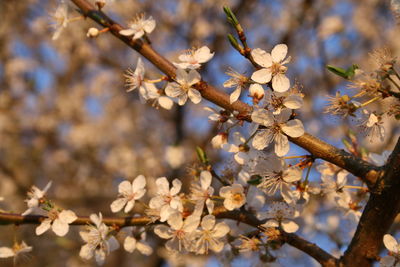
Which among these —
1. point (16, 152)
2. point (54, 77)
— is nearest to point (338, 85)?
point (16, 152)

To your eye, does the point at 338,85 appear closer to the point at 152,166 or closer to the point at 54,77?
the point at 152,166

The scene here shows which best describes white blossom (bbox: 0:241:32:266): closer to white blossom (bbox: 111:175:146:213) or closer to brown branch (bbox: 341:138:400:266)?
white blossom (bbox: 111:175:146:213)

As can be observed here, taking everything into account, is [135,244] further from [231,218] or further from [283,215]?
[283,215]

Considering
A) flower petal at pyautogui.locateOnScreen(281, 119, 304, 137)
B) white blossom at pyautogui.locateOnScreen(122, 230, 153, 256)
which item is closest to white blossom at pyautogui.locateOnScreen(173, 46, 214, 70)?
flower petal at pyautogui.locateOnScreen(281, 119, 304, 137)

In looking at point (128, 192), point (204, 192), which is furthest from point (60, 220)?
point (204, 192)

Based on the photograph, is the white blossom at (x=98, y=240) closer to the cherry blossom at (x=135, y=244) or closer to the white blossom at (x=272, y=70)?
the cherry blossom at (x=135, y=244)

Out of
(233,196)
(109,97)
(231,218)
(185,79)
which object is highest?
(185,79)
